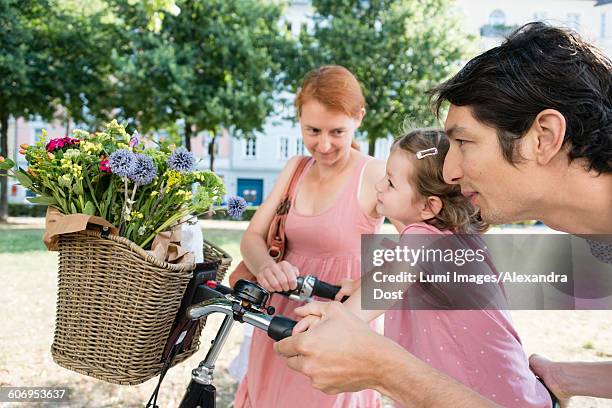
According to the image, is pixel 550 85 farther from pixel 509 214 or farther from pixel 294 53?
pixel 294 53

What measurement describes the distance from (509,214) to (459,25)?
24.7 m

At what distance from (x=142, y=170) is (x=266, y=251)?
3.36 ft

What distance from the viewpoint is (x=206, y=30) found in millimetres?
22500

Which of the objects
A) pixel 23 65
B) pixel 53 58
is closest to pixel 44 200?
pixel 23 65

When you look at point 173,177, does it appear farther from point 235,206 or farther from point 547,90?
point 547,90

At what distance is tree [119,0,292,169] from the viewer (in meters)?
21.6

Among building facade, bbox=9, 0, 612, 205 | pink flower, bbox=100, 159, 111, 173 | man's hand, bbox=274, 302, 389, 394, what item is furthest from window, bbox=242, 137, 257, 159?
man's hand, bbox=274, 302, 389, 394

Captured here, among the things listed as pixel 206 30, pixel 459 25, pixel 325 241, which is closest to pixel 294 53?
pixel 206 30

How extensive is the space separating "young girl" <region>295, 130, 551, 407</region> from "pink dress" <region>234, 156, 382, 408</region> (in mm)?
343

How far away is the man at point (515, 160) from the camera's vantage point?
151 cm

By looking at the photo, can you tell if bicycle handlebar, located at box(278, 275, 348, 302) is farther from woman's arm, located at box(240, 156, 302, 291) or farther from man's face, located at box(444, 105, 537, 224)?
man's face, located at box(444, 105, 537, 224)

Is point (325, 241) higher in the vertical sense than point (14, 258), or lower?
Answer: higher

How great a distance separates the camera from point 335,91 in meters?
2.87

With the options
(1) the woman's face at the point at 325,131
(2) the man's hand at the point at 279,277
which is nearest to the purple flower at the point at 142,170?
(2) the man's hand at the point at 279,277
